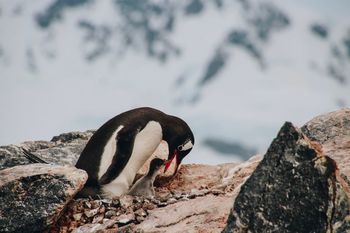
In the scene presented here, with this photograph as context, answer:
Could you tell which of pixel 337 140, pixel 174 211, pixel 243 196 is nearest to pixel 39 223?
pixel 174 211

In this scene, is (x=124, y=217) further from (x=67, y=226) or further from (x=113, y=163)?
(x=113, y=163)

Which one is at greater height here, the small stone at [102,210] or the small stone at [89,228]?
the small stone at [102,210]

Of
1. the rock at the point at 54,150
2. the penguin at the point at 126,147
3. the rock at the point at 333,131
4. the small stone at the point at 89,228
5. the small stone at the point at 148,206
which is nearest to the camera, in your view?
the small stone at the point at 89,228

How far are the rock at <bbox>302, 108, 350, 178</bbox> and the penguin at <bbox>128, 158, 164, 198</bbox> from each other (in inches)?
115

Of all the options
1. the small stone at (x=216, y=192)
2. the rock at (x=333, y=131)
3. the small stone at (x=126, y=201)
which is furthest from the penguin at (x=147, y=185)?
the rock at (x=333, y=131)

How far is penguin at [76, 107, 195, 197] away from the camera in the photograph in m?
11.9

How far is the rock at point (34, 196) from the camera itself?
957cm

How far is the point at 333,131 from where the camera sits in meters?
12.9

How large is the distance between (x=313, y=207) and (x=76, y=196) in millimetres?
4833

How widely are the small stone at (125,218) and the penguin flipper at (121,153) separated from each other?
210 centimetres

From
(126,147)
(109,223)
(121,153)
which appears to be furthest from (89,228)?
(126,147)

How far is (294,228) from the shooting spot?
7254mm

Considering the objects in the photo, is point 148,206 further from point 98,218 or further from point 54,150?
point 54,150

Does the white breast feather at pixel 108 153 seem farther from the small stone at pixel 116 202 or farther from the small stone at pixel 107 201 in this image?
the small stone at pixel 116 202
